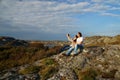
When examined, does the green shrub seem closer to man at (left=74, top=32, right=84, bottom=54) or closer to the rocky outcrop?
the rocky outcrop

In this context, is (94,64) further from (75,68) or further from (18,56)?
(18,56)

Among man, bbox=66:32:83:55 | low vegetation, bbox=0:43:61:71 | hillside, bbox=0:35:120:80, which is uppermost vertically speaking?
man, bbox=66:32:83:55

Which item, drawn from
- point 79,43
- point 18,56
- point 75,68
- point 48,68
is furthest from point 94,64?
point 18,56

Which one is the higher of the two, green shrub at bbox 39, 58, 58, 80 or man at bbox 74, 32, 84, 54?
man at bbox 74, 32, 84, 54

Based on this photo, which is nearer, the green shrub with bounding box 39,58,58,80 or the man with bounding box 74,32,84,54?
the green shrub with bounding box 39,58,58,80

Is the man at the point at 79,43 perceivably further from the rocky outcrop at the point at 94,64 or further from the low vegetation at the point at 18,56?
the low vegetation at the point at 18,56

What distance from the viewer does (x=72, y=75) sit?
24.1 metres

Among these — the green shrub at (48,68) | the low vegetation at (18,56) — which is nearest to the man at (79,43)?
the green shrub at (48,68)

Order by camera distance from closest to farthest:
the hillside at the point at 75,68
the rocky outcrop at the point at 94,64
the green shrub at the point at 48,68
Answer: the hillside at the point at 75,68, the rocky outcrop at the point at 94,64, the green shrub at the point at 48,68

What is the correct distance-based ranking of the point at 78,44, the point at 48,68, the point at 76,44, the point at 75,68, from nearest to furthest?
the point at 48,68
the point at 75,68
the point at 76,44
the point at 78,44

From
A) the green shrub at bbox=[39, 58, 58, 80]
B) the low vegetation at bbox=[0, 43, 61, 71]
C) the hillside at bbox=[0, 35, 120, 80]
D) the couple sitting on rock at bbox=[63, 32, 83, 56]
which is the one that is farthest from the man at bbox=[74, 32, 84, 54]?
the low vegetation at bbox=[0, 43, 61, 71]

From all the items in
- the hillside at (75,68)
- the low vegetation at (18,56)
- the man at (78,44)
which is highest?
the man at (78,44)

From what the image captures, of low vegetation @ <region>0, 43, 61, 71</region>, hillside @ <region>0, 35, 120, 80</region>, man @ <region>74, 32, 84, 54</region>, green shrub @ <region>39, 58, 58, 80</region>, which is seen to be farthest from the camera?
low vegetation @ <region>0, 43, 61, 71</region>

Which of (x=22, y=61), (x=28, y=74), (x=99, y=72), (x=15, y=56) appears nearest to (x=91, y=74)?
(x=99, y=72)
